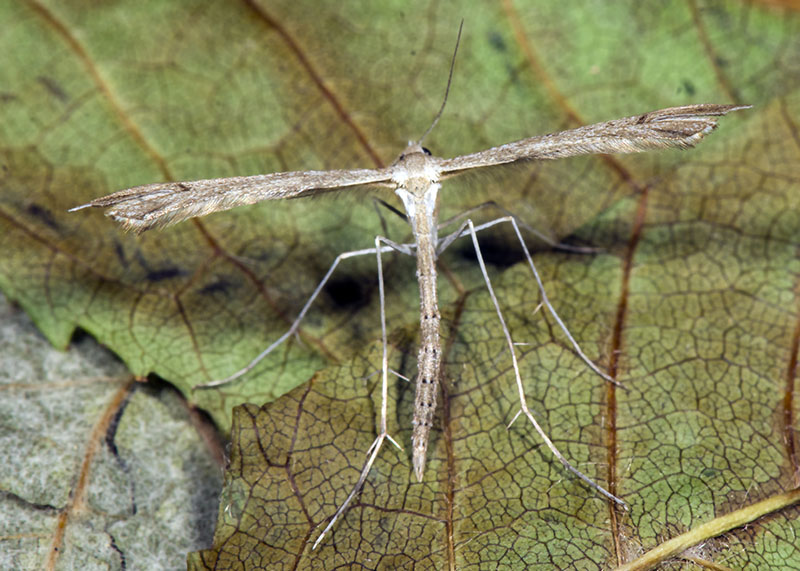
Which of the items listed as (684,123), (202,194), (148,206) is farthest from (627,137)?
(148,206)

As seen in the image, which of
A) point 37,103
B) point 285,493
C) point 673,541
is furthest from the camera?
point 37,103

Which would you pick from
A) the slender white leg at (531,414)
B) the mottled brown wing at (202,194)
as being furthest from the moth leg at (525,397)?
the mottled brown wing at (202,194)

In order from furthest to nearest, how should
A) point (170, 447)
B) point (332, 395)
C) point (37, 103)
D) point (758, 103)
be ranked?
point (758, 103), point (37, 103), point (170, 447), point (332, 395)

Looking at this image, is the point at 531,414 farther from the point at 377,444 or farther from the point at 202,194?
the point at 202,194

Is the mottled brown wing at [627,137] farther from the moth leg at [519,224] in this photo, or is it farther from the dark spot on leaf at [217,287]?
the dark spot on leaf at [217,287]

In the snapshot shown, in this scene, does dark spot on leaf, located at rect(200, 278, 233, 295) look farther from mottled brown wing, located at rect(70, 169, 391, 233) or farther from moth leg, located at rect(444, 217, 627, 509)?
moth leg, located at rect(444, 217, 627, 509)

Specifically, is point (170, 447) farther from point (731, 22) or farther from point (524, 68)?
point (731, 22)

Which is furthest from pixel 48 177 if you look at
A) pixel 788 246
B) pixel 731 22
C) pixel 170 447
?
pixel 731 22
